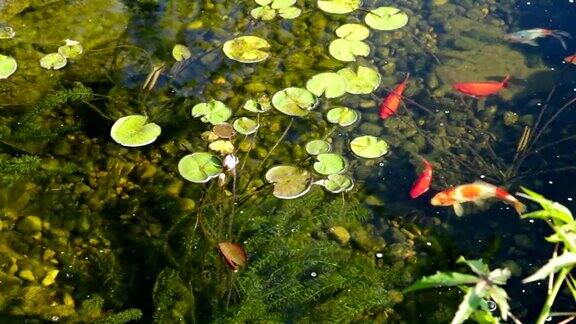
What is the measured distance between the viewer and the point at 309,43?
12.2ft

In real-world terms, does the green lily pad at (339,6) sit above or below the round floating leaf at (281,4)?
above

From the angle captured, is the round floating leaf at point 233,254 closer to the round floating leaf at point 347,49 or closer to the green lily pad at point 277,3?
the round floating leaf at point 347,49

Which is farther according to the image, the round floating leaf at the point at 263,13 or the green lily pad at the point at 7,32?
the round floating leaf at the point at 263,13

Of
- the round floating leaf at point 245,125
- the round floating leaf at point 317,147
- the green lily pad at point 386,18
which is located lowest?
the round floating leaf at point 317,147

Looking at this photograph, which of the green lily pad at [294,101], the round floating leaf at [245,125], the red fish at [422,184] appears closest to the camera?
the red fish at [422,184]

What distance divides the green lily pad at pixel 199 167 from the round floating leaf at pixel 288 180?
0.85 feet

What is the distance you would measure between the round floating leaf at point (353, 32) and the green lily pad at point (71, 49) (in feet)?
5.01

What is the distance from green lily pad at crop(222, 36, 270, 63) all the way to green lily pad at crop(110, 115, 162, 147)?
691 mm

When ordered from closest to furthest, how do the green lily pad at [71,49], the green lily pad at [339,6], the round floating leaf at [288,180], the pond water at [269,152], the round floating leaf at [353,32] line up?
the pond water at [269,152] < the round floating leaf at [288,180] < the green lily pad at [71,49] < the round floating leaf at [353,32] < the green lily pad at [339,6]

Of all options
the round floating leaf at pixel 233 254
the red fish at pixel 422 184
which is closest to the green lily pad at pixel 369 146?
the red fish at pixel 422 184

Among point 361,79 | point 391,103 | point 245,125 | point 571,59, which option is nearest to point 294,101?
point 245,125

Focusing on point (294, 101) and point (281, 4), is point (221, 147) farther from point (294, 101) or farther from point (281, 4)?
point (281, 4)

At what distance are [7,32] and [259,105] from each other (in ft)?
5.21

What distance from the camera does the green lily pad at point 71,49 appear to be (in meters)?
3.47
